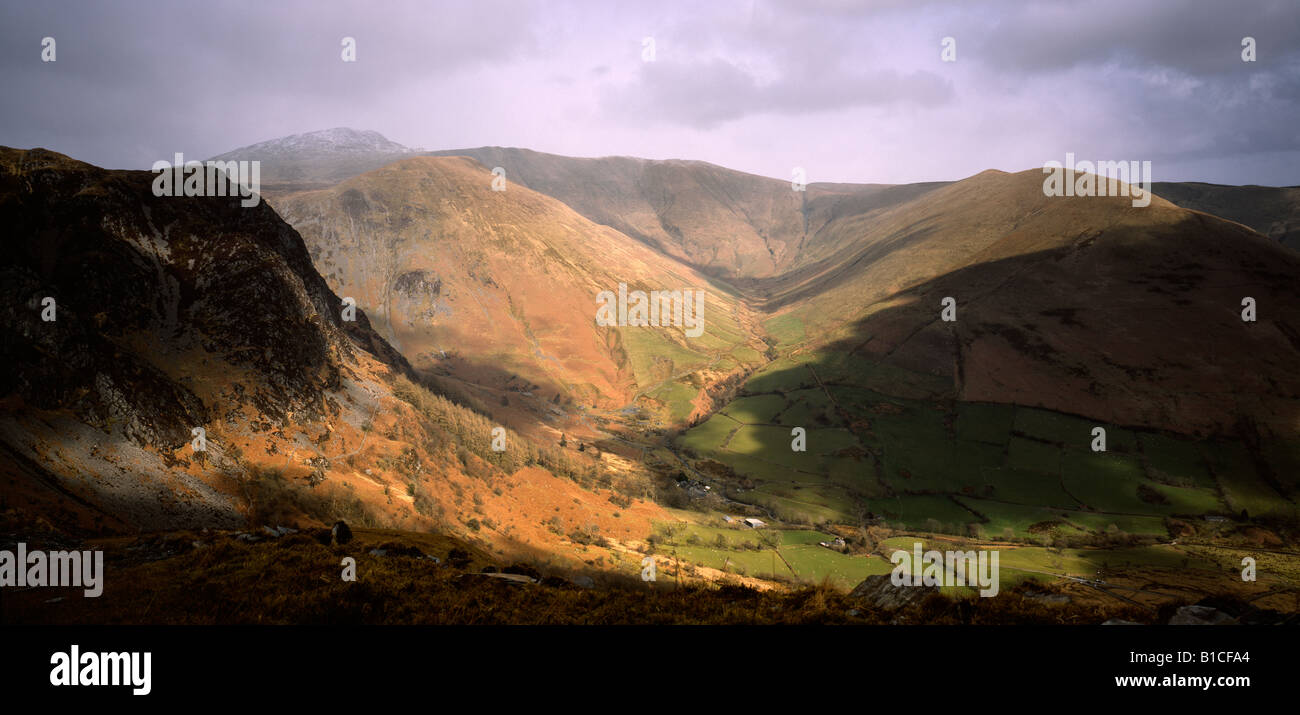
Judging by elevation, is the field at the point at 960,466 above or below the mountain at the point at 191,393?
below

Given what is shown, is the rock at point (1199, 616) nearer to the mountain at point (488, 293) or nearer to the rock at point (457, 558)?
the rock at point (457, 558)

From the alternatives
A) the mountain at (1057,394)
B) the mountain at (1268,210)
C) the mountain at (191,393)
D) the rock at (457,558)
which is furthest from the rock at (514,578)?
the mountain at (1268,210)

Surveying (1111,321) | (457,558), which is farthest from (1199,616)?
(1111,321)

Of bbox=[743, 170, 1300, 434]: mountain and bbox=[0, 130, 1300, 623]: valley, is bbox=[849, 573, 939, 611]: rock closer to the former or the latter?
bbox=[0, 130, 1300, 623]: valley

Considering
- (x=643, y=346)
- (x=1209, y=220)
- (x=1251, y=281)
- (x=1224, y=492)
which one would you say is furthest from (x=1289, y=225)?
(x=643, y=346)

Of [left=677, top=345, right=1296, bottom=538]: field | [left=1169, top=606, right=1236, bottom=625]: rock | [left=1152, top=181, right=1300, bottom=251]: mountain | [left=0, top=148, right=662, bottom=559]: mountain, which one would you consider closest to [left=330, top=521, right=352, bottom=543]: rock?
[left=0, top=148, right=662, bottom=559]: mountain
